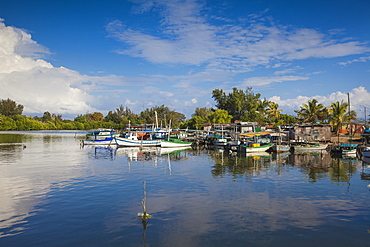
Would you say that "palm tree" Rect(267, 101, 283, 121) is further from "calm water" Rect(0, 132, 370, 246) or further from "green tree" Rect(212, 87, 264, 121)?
"calm water" Rect(0, 132, 370, 246)

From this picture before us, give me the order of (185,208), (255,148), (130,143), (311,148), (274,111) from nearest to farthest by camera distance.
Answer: (185,208) < (255,148) < (311,148) < (130,143) < (274,111)

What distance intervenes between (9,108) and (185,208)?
168020mm

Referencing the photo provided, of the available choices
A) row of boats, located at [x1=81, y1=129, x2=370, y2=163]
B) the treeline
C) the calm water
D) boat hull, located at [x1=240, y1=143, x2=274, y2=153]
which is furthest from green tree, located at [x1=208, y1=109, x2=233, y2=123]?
the calm water

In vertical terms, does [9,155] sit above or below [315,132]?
below

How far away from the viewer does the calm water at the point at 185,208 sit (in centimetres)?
1330

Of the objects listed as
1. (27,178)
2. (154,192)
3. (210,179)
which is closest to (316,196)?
(210,179)

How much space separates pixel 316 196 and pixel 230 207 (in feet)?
23.1

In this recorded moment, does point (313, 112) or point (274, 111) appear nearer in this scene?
point (313, 112)

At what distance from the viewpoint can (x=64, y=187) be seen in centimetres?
2284

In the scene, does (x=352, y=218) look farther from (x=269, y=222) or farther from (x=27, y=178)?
(x=27, y=178)

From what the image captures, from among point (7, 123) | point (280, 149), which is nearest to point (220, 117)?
point (280, 149)

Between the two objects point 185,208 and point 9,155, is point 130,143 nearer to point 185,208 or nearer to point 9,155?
point 9,155

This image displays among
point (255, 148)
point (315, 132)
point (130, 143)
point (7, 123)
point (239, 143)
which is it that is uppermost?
point (7, 123)

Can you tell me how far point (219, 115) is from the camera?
306 feet
